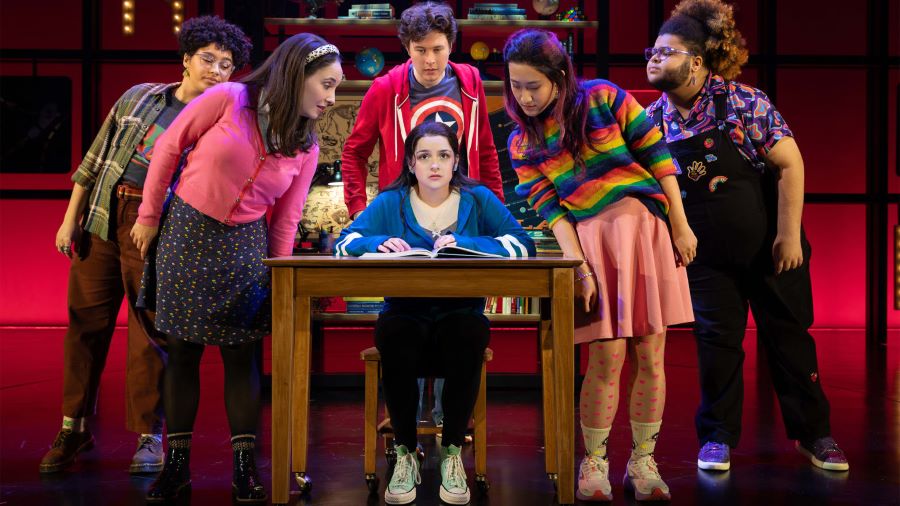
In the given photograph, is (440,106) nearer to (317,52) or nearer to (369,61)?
(317,52)

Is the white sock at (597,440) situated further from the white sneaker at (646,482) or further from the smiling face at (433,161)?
the smiling face at (433,161)

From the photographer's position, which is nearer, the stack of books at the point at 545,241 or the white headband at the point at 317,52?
the white headband at the point at 317,52

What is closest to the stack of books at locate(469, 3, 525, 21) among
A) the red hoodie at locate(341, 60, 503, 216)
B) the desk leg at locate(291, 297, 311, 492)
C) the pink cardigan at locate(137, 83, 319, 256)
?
the red hoodie at locate(341, 60, 503, 216)

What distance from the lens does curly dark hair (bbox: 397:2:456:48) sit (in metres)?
3.23

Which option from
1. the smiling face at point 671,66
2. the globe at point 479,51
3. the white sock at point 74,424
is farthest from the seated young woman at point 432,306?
the globe at point 479,51

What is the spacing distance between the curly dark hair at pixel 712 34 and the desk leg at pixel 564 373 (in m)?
1.12

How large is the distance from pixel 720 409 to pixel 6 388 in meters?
3.66

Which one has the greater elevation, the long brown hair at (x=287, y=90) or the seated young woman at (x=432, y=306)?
the long brown hair at (x=287, y=90)

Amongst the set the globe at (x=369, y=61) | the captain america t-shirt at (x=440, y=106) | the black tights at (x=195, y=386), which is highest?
the globe at (x=369, y=61)

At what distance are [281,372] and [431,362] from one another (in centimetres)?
48

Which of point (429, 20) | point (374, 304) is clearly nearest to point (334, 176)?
point (374, 304)

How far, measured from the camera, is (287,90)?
2557mm

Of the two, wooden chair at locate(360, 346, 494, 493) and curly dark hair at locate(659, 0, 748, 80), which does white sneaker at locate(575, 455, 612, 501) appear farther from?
curly dark hair at locate(659, 0, 748, 80)

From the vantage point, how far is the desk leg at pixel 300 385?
8.20ft
